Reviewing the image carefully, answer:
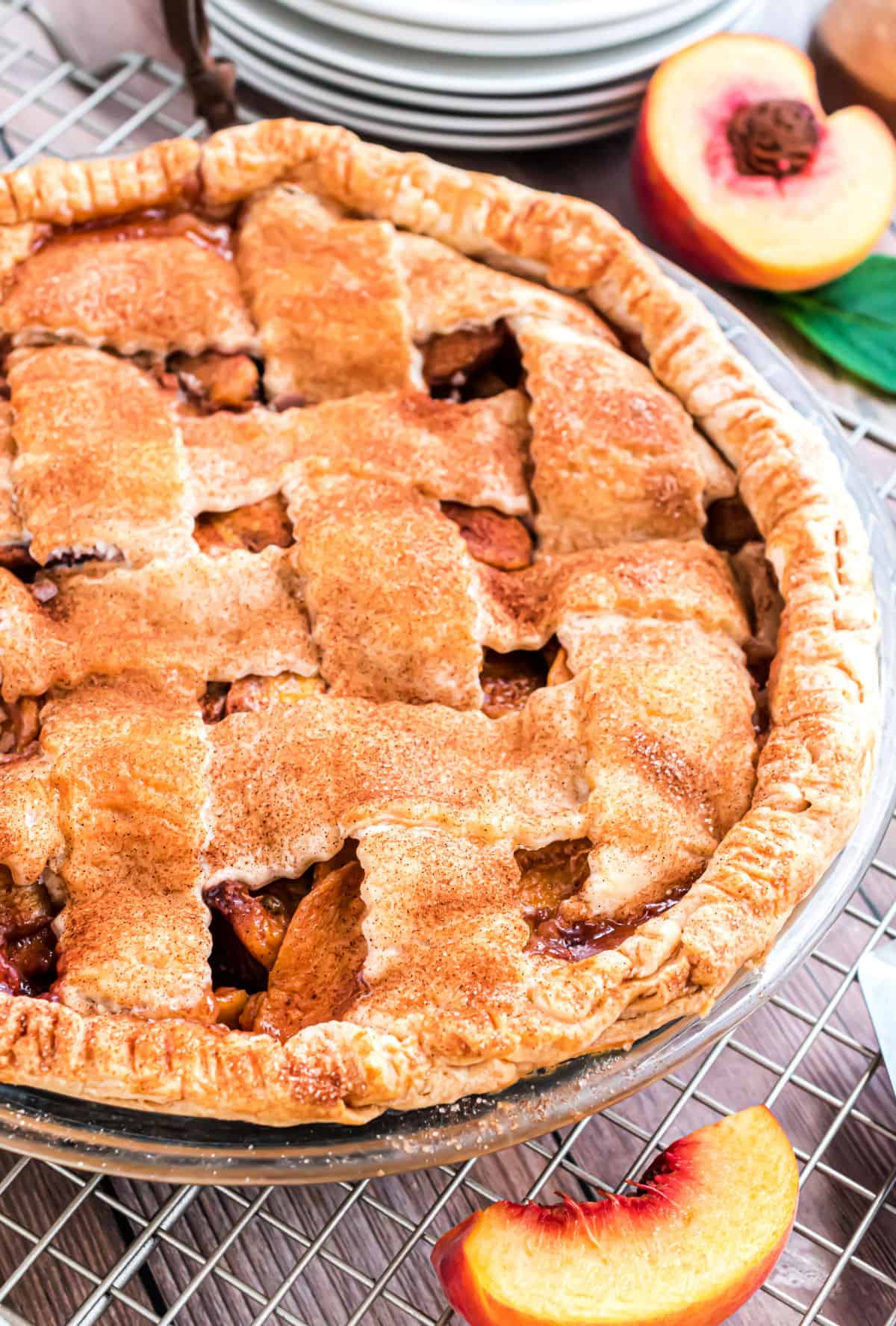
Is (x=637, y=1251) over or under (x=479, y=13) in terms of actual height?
under

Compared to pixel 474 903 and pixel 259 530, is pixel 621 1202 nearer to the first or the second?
pixel 474 903

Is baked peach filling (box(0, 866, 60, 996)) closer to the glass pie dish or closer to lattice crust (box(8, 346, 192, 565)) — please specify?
the glass pie dish

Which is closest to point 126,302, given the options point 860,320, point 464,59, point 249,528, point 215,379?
point 215,379

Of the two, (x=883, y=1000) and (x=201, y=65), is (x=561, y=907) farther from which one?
(x=201, y=65)

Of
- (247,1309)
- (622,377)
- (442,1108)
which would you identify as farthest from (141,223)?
(247,1309)

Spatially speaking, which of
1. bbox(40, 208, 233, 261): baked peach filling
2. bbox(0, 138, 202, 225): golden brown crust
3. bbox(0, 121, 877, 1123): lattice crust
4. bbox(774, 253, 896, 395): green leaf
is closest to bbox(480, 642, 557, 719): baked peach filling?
bbox(0, 121, 877, 1123): lattice crust
